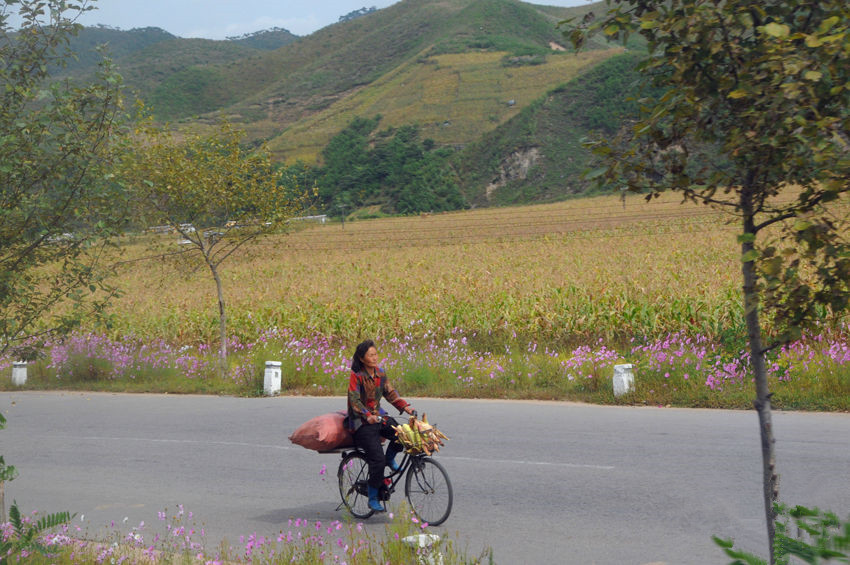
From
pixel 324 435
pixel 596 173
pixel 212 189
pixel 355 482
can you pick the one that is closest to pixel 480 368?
pixel 212 189

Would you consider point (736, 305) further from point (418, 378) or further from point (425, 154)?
point (425, 154)

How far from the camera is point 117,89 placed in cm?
734

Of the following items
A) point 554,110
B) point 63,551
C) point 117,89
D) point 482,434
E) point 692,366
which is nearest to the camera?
point 63,551

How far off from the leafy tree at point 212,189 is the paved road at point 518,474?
4.49 meters

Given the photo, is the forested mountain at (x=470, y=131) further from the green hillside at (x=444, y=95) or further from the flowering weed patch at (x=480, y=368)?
the flowering weed patch at (x=480, y=368)

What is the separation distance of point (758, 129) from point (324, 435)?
506 centimetres

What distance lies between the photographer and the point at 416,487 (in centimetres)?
805

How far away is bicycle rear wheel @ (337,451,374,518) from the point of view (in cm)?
835

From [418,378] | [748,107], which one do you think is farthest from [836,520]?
[418,378]

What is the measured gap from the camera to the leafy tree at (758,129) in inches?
152

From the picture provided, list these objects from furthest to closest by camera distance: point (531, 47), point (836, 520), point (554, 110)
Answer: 1. point (531, 47)
2. point (554, 110)
3. point (836, 520)

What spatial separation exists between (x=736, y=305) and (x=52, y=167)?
1238 centimetres

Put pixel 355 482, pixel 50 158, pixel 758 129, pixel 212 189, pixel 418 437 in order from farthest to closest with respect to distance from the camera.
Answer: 1. pixel 212 189
2. pixel 355 482
3. pixel 418 437
4. pixel 50 158
5. pixel 758 129

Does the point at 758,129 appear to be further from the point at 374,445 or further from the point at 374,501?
the point at 374,501
